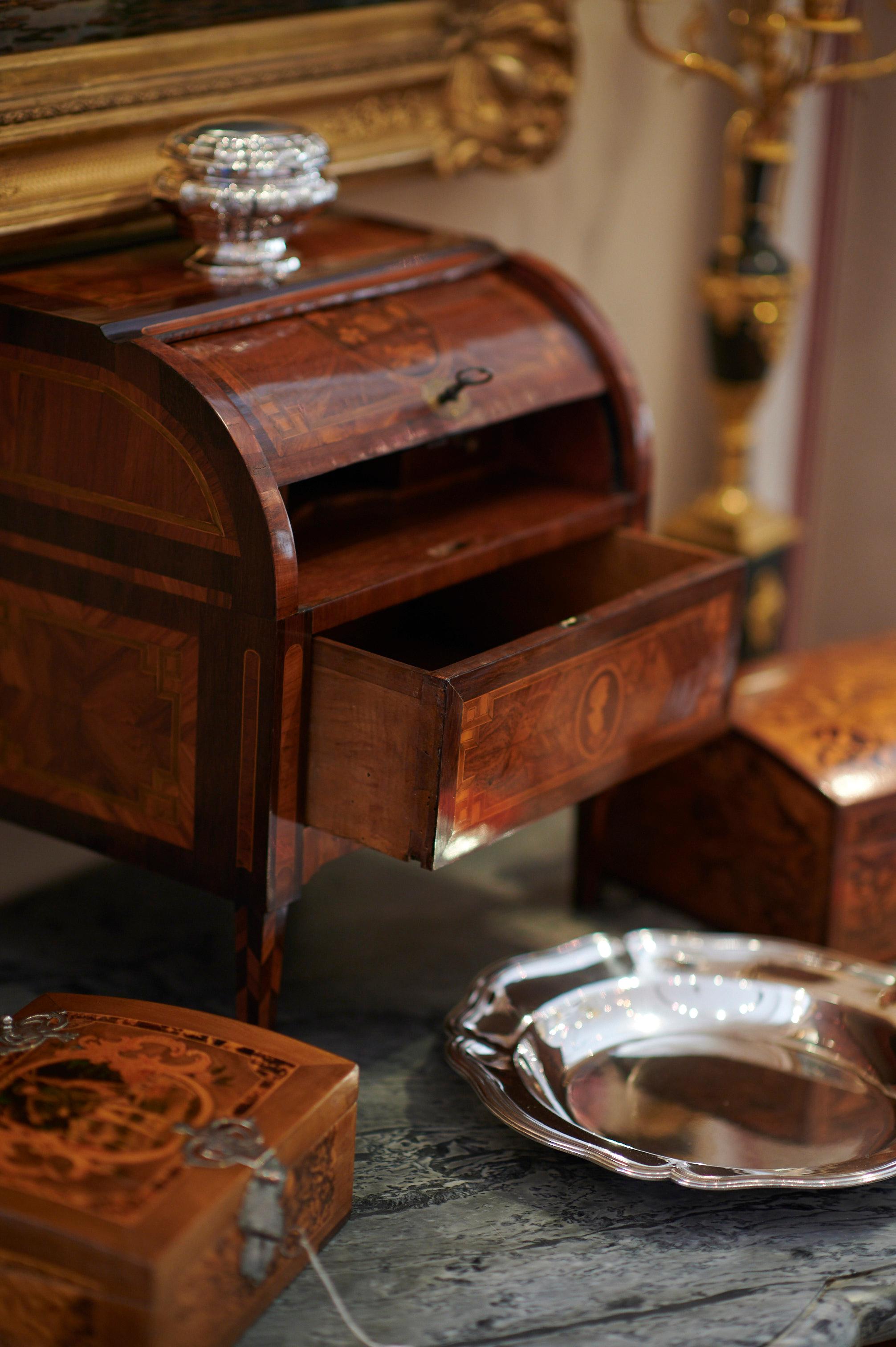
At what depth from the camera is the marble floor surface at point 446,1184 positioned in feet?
4.15

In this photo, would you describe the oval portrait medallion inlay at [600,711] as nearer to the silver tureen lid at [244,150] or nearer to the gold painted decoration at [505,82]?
the silver tureen lid at [244,150]

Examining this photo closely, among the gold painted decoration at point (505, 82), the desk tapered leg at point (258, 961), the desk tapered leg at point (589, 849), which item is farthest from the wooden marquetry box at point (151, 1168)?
the gold painted decoration at point (505, 82)

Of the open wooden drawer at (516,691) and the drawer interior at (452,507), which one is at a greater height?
the drawer interior at (452,507)

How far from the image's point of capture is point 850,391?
282 cm

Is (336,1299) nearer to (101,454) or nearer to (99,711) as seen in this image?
(99,711)

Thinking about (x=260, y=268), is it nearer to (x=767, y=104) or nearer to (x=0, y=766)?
(x=0, y=766)

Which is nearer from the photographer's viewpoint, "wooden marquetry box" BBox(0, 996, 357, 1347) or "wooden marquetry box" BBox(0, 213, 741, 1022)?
"wooden marquetry box" BBox(0, 996, 357, 1347)

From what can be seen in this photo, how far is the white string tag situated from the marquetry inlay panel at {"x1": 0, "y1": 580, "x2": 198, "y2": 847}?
1.23 feet

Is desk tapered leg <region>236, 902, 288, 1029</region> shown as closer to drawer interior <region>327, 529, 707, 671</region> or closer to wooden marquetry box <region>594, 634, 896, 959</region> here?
drawer interior <region>327, 529, 707, 671</region>

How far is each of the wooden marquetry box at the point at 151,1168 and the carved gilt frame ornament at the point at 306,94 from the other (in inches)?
30.1

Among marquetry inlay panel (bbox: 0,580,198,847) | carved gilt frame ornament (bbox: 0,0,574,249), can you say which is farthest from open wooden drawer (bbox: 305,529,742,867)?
carved gilt frame ornament (bbox: 0,0,574,249)

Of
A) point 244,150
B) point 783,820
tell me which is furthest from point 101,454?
point 783,820

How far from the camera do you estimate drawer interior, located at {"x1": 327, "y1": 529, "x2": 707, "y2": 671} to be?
1698 mm

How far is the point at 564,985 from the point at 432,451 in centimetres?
56
